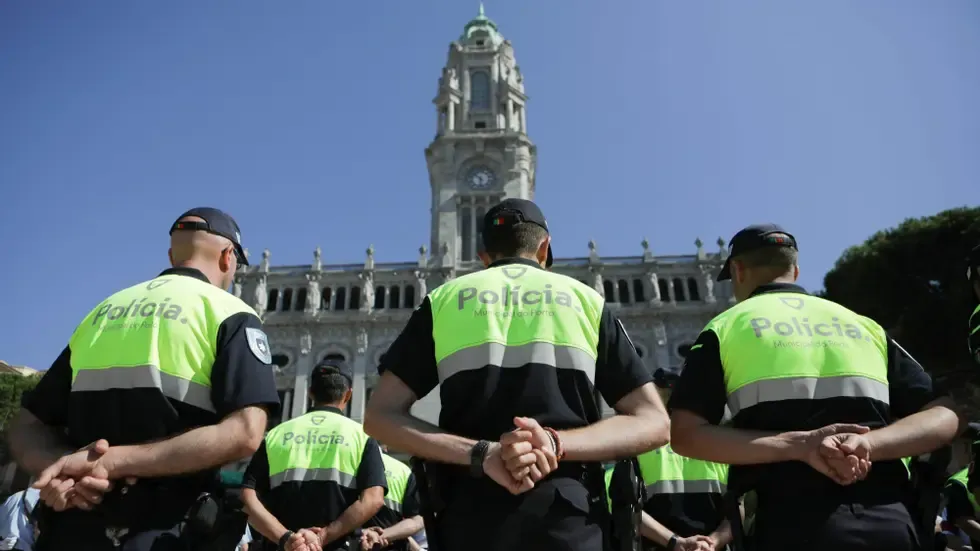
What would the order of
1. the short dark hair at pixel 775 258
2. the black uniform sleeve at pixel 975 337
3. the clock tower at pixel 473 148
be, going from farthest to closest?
the clock tower at pixel 473 148 < the black uniform sleeve at pixel 975 337 < the short dark hair at pixel 775 258

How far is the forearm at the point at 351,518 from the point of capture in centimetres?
494

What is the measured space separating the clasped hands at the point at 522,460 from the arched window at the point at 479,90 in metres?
47.8

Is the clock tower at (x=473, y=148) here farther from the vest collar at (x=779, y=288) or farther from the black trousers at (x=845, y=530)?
the black trousers at (x=845, y=530)

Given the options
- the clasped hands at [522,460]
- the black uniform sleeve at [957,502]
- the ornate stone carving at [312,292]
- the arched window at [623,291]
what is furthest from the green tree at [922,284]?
the ornate stone carving at [312,292]

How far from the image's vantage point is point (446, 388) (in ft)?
9.77

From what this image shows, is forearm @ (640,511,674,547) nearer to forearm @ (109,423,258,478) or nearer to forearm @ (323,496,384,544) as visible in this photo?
forearm @ (323,496,384,544)

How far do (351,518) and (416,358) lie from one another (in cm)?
246

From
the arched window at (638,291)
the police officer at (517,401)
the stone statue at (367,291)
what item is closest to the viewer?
the police officer at (517,401)

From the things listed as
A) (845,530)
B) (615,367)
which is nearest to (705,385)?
(615,367)

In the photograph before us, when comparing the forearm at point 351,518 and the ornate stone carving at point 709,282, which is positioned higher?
the ornate stone carving at point 709,282

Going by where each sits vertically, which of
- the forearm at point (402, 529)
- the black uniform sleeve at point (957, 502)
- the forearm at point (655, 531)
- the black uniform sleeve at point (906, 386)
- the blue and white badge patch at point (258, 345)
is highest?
the blue and white badge patch at point (258, 345)

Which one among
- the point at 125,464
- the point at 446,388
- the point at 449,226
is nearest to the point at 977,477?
the point at 446,388

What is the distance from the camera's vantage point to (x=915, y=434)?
10.2ft

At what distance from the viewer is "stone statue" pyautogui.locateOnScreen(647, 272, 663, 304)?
3981 centimetres
